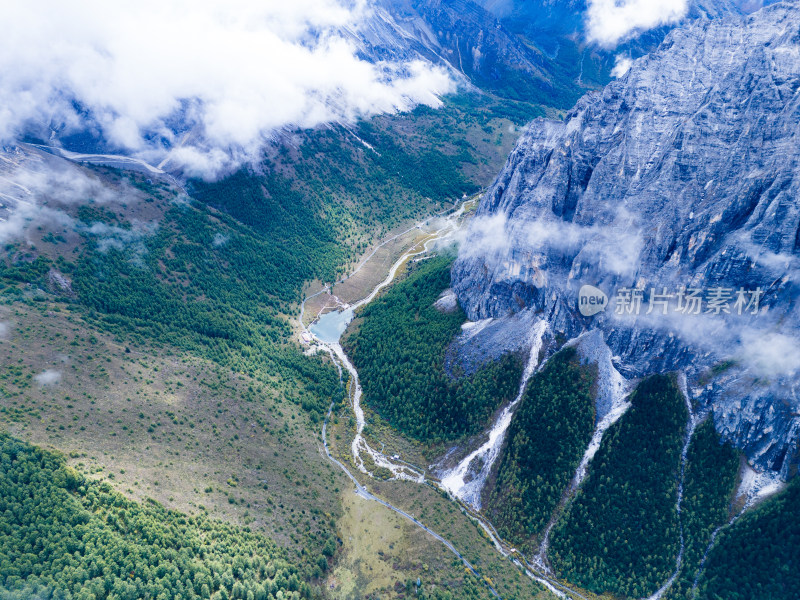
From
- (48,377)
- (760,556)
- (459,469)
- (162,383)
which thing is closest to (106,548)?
(48,377)

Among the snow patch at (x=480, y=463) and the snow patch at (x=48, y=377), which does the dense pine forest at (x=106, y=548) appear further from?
the snow patch at (x=480, y=463)

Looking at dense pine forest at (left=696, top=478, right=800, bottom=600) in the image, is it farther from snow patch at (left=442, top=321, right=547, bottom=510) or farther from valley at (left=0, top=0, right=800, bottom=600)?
snow patch at (left=442, top=321, right=547, bottom=510)

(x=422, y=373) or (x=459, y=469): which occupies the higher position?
(x=422, y=373)

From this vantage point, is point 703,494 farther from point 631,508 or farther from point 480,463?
point 480,463

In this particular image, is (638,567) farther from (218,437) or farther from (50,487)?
(50,487)

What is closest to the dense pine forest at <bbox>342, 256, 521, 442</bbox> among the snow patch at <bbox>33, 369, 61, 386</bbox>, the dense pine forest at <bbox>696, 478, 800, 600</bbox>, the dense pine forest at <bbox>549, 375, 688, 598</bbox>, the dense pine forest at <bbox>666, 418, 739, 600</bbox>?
the dense pine forest at <bbox>549, 375, 688, 598</bbox>
